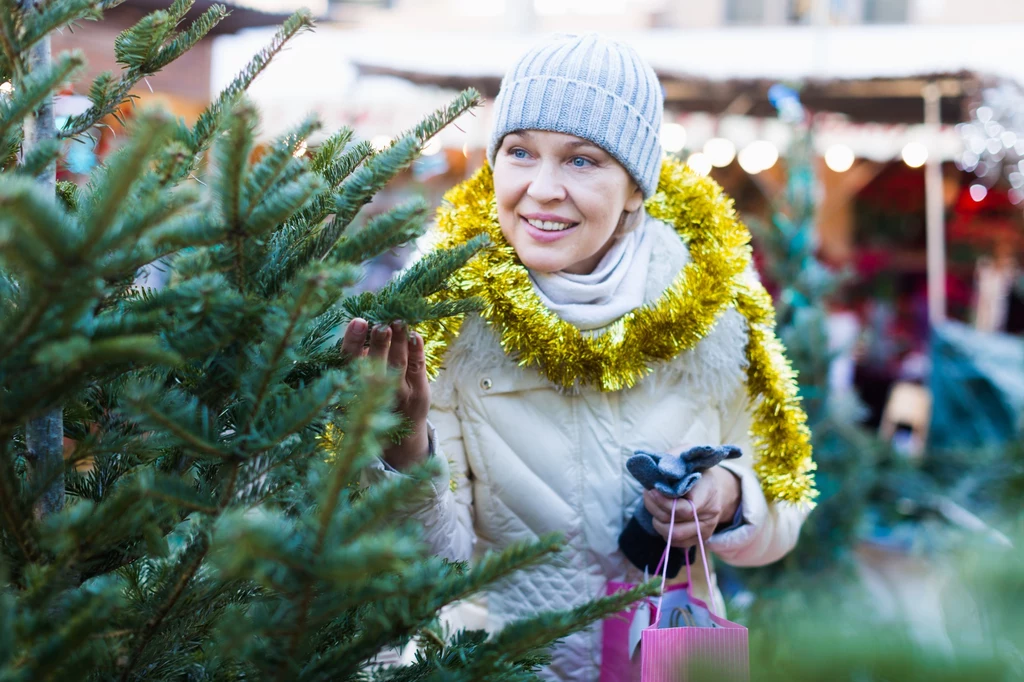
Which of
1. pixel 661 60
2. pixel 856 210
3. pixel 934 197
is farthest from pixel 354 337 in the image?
pixel 856 210

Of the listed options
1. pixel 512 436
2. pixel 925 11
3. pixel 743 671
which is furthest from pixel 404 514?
pixel 925 11

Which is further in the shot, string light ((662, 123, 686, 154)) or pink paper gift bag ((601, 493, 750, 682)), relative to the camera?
string light ((662, 123, 686, 154))

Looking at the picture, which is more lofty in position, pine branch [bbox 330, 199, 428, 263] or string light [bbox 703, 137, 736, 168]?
string light [bbox 703, 137, 736, 168]

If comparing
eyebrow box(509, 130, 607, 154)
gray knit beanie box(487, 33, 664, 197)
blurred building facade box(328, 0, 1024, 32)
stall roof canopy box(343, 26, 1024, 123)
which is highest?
blurred building facade box(328, 0, 1024, 32)

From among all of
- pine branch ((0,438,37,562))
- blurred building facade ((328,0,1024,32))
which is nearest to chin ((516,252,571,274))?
pine branch ((0,438,37,562))

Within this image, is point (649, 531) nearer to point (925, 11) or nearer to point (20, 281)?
point (20, 281)

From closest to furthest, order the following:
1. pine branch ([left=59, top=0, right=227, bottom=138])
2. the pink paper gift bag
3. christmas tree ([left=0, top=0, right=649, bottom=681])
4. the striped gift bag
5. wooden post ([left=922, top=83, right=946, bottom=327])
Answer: the pink paper gift bag < christmas tree ([left=0, top=0, right=649, bottom=681]) < pine branch ([left=59, top=0, right=227, bottom=138]) < the striped gift bag < wooden post ([left=922, top=83, right=946, bottom=327])

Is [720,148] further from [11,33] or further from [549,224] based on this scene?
[11,33]

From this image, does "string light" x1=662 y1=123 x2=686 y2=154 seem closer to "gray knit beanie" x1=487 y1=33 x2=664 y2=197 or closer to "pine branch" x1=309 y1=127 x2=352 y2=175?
"gray knit beanie" x1=487 y1=33 x2=664 y2=197

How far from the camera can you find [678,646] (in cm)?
116

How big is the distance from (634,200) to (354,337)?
756 millimetres

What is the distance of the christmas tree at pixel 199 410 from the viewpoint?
60 centimetres

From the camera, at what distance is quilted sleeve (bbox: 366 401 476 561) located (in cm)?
120

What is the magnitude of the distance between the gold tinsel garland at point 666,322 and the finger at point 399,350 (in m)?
0.29
